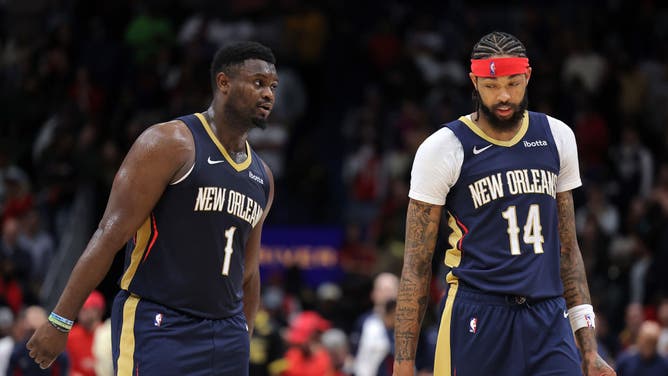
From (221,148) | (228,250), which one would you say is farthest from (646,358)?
(221,148)

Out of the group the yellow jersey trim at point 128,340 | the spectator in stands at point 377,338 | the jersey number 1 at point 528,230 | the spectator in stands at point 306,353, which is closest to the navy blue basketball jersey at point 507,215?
the jersey number 1 at point 528,230

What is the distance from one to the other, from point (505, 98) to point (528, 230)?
661 millimetres

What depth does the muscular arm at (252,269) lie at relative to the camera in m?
6.52

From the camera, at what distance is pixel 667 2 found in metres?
19.0

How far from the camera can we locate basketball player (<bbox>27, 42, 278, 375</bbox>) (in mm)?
5871

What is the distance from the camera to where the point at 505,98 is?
5.86 metres

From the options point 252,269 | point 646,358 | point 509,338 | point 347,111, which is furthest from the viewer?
point 347,111

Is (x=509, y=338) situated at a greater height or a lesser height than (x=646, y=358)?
greater

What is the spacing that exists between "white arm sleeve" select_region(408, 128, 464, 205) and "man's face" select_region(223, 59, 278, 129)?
89 centimetres

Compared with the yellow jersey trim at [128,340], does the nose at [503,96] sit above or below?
above

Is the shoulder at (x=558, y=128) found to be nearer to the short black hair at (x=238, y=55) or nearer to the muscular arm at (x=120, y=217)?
the short black hair at (x=238, y=55)

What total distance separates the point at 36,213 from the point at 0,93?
133 inches

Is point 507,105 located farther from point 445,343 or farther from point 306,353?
point 306,353

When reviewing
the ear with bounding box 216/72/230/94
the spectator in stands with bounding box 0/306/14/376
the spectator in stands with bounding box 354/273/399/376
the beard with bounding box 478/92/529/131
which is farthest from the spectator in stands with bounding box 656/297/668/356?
the ear with bounding box 216/72/230/94
